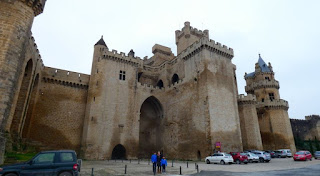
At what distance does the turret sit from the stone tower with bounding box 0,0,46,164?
77.8 feet

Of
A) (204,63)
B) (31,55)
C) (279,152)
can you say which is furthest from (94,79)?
(279,152)

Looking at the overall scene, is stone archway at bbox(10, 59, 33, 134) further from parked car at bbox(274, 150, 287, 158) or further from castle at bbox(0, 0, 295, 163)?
parked car at bbox(274, 150, 287, 158)

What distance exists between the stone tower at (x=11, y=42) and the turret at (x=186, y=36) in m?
23.7

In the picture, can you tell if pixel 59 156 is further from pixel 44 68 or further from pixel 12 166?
pixel 44 68

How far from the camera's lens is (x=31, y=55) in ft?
66.7

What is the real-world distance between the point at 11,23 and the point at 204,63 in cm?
2009

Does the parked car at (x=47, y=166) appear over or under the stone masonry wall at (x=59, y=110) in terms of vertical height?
under

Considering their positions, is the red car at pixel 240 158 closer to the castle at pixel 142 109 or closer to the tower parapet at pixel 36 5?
the castle at pixel 142 109

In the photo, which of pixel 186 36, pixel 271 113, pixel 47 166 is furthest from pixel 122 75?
pixel 271 113

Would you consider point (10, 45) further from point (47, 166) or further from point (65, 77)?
point (65, 77)

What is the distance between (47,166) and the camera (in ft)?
27.8

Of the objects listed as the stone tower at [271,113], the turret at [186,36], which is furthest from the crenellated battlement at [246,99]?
the turret at [186,36]

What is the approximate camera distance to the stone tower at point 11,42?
12891 mm

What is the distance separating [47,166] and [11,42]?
31.0ft
